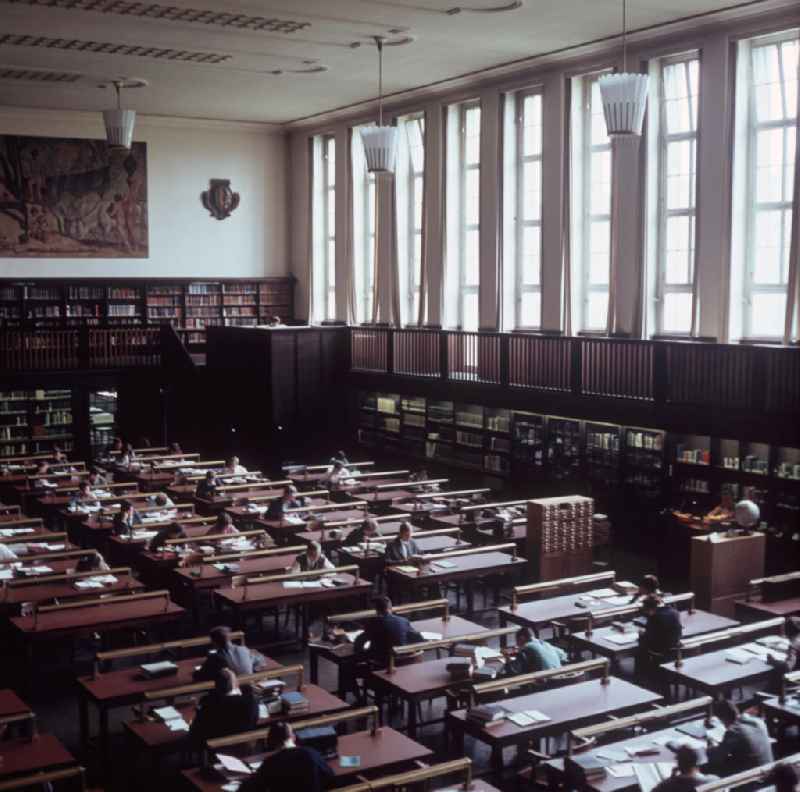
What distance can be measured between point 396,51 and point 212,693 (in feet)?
36.8

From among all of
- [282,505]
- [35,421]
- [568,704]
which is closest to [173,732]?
[568,704]

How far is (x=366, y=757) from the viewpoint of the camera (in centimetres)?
635

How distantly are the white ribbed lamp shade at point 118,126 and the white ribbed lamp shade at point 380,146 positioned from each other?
4.08 meters

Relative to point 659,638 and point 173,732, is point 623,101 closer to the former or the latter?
point 659,638

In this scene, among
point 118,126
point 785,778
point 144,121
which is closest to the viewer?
point 785,778

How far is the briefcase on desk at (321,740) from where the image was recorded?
630 centimetres

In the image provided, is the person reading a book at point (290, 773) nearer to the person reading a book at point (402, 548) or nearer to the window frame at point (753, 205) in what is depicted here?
the person reading a book at point (402, 548)

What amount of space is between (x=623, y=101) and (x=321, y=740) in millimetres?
6958

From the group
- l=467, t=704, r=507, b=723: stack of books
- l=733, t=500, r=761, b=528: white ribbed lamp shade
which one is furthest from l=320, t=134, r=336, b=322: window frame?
l=467, t=704, r=507, b=723: stack of books

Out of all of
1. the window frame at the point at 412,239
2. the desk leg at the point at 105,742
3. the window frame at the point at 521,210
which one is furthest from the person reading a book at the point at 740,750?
the window frame at the point at 412,239

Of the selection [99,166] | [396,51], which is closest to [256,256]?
[99,166]

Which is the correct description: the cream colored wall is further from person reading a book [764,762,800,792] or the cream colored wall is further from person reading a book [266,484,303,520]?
person reading a book [764,762,800,792]

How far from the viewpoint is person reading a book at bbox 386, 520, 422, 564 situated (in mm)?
11117

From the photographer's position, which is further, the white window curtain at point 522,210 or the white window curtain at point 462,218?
the white window curtain at point 462,218
